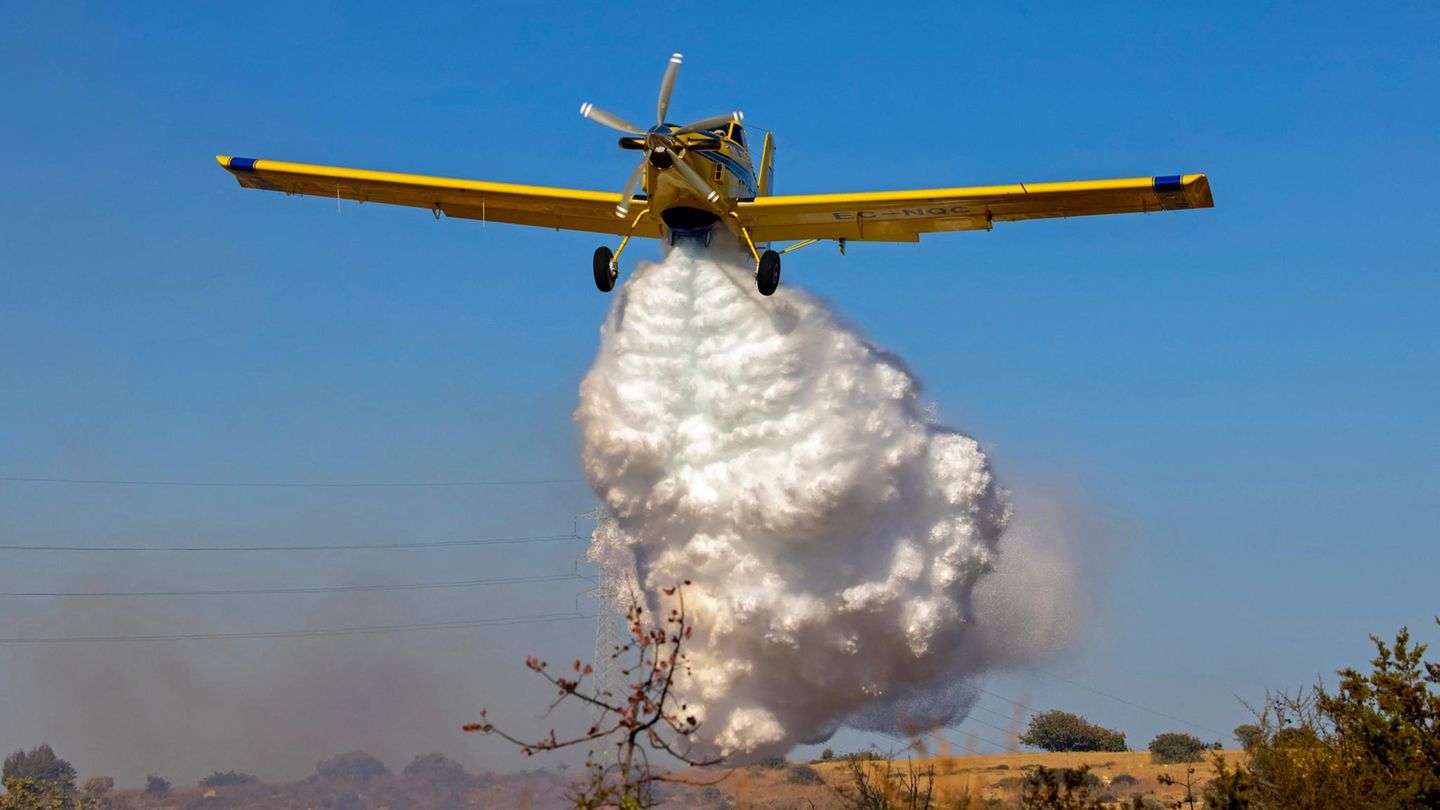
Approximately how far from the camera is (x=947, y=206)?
31797mm

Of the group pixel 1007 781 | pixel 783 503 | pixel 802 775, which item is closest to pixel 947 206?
pixel 783 503

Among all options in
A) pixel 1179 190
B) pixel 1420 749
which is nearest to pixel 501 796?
pixel 1179 190

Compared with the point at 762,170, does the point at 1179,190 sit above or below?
below

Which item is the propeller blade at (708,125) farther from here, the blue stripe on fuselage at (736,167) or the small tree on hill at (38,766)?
the small tree on hill at (38,766)

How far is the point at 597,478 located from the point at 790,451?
4449 millimetres

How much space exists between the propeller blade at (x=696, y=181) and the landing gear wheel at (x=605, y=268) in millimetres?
3019

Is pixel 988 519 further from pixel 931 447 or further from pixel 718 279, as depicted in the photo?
pixel 718 279

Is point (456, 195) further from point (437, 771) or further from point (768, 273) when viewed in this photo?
point (437, 771)

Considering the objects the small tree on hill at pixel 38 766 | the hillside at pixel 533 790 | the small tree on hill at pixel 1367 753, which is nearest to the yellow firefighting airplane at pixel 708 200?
the small tree on hill at pixel 1367 753

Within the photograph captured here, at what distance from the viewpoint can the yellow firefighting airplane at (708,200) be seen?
30891 millimetres

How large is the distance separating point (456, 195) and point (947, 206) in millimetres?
10690

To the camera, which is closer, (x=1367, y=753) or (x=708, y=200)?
(x=1367, y=753)

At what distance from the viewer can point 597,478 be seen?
3441 centimetres

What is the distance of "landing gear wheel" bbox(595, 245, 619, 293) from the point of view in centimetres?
3356
